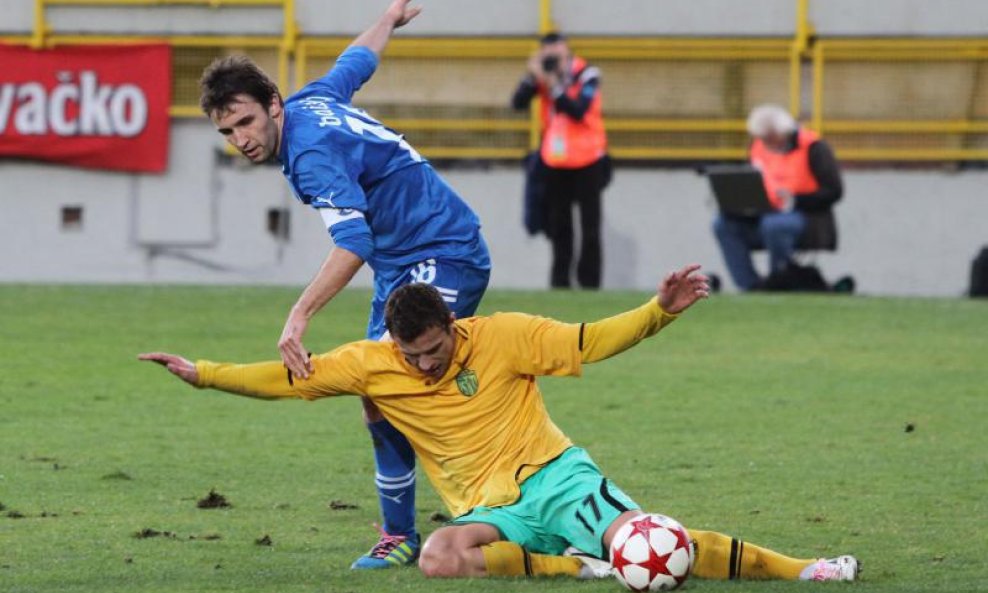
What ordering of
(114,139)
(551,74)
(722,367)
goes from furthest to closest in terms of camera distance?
(114,139)
(551,74)
(722,367)

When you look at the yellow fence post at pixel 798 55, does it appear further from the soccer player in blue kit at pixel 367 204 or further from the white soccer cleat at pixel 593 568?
the white soccer cleat at pixel 593 568

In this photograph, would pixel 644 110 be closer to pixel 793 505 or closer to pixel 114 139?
pixel 114 139

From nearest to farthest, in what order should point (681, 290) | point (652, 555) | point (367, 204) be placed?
point (652, 555) < point (681, 290) < point (367, 204)

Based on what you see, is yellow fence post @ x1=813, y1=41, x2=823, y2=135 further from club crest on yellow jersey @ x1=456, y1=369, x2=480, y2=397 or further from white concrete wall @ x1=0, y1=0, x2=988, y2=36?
club crest on yellow jersey @ x1=456, y1=369, x2=480, y2=397

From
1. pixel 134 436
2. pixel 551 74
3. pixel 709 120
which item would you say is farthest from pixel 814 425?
pixel 709 120

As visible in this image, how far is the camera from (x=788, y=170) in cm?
1900

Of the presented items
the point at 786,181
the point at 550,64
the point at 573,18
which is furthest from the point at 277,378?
the point at 573,18

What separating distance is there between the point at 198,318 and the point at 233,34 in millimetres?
6257

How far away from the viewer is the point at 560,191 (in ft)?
64.0

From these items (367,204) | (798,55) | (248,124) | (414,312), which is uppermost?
(798,55)

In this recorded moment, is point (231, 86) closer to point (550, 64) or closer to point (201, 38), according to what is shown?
point (550, 64)

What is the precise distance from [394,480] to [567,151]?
38.3 feet

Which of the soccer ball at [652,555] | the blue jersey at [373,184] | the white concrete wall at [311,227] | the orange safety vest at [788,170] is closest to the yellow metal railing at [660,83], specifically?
the white concrete wall at [311,227]

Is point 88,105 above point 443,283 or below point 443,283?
above
